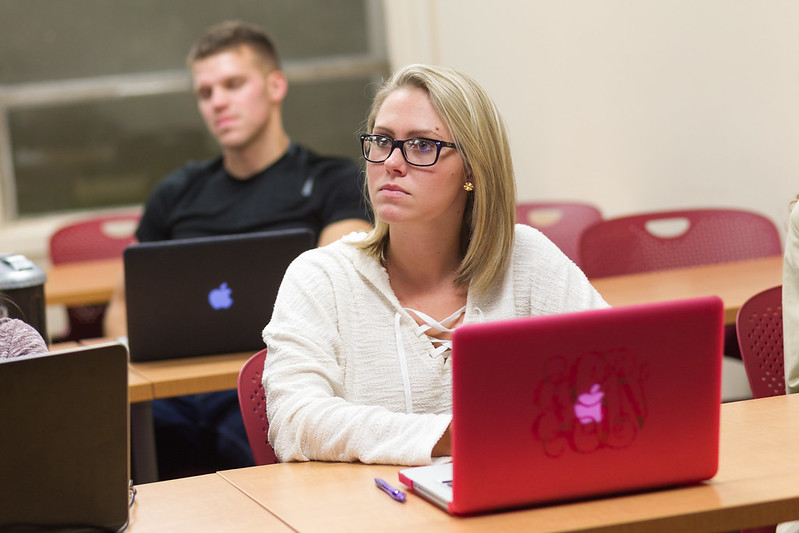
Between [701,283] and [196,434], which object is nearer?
[196,434]

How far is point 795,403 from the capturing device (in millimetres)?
1683

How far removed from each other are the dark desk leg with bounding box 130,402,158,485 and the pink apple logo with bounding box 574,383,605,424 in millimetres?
1340

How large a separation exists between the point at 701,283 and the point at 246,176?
1.39 metres

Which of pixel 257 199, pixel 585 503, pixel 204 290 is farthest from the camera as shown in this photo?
pixel 257 199

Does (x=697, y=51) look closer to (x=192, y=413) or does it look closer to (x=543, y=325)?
(x=192, y=413)

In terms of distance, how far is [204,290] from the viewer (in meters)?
2.33

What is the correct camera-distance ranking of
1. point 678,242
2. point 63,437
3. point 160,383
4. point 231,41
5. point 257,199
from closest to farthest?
point 63,437 → point 160,383 → point 678,242 → point 257,199 → point 231,41

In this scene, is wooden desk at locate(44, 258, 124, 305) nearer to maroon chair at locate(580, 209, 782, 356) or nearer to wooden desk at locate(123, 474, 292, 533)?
maroon chair at locate(580, 209, 782, 356)

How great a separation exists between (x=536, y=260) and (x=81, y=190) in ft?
12.5

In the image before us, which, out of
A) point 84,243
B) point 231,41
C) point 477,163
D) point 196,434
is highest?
point 231,41

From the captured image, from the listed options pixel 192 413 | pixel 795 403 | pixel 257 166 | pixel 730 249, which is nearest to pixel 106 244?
pixel 257 166

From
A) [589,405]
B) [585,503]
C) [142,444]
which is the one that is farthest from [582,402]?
[142,444]

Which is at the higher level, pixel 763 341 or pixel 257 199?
pixel 257 199

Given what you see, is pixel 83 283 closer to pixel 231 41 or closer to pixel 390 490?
pixel 231 41
